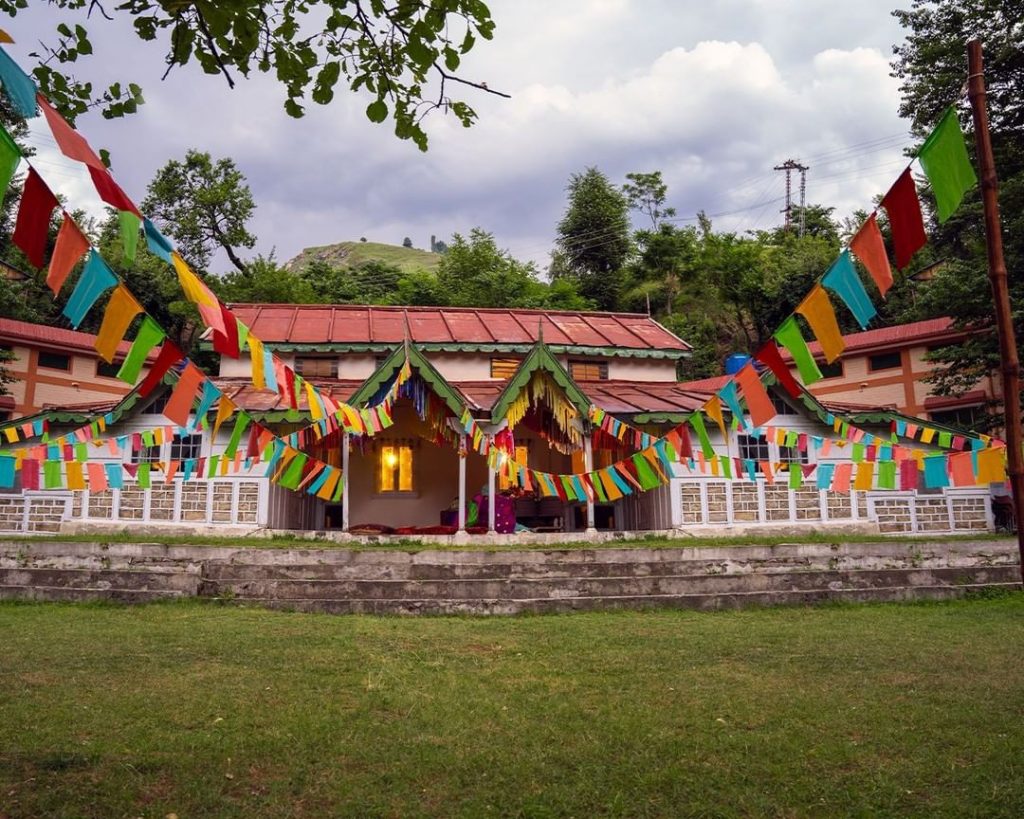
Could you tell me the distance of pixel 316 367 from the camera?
21.9 metres

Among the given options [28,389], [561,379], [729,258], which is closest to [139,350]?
[561,379]

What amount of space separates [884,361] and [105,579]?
2963 centimetres

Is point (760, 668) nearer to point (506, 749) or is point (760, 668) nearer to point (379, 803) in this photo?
point (506, 749)

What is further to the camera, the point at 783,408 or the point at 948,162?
the point at 783,408

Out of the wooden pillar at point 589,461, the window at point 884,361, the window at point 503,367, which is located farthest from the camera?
the window at point 884,361

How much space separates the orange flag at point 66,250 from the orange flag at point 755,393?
21.7 ft

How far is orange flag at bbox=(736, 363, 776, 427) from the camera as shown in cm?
881

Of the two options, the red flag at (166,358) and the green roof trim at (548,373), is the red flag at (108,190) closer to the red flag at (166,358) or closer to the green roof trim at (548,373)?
the red flag at (166,358)

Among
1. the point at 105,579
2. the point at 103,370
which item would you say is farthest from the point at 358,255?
the point at 105,579

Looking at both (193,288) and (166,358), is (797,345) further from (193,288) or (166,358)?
(166,358)

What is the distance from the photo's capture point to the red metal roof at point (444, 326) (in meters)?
22.4

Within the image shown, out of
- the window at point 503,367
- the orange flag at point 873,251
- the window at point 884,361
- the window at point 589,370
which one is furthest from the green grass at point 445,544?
the window at point 884,361

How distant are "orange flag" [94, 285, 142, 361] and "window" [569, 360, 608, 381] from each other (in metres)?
17.7

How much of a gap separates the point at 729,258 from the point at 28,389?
32.7 m
